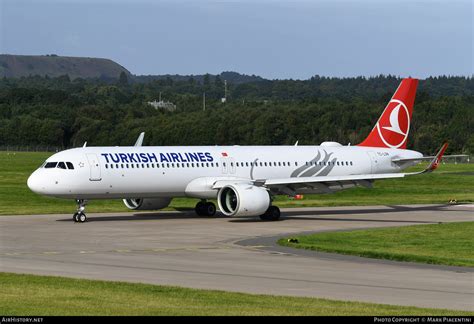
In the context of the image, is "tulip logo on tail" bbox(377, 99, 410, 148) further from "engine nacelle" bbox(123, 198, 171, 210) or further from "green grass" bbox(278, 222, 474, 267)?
"green grass" bbox(278, 222, 474, 267)

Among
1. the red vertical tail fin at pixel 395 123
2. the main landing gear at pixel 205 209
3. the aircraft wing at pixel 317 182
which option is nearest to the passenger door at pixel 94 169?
the aircraft wing at pixel 317 182

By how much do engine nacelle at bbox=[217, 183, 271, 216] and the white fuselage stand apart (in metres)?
1.63

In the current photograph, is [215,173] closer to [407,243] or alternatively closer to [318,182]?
[318,182]

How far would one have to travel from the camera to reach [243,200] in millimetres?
48219

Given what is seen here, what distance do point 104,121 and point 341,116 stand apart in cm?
3760

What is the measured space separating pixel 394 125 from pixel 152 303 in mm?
39272

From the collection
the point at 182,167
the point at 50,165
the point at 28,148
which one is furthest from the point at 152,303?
the point at 28,148

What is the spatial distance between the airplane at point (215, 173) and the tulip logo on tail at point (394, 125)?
1.04 feet

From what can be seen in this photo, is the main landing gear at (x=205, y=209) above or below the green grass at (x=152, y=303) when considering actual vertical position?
above

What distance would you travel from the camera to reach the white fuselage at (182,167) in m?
47.3

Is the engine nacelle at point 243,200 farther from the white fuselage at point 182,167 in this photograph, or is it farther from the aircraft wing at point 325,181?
the white fuselage at point 182,167

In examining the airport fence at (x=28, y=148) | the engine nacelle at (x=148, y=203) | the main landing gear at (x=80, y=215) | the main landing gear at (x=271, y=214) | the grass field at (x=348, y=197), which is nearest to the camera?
the main landing gear at (x=80, y=215)

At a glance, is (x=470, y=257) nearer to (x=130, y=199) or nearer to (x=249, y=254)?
(x=249, y=254)

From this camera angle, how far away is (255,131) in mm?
140875
